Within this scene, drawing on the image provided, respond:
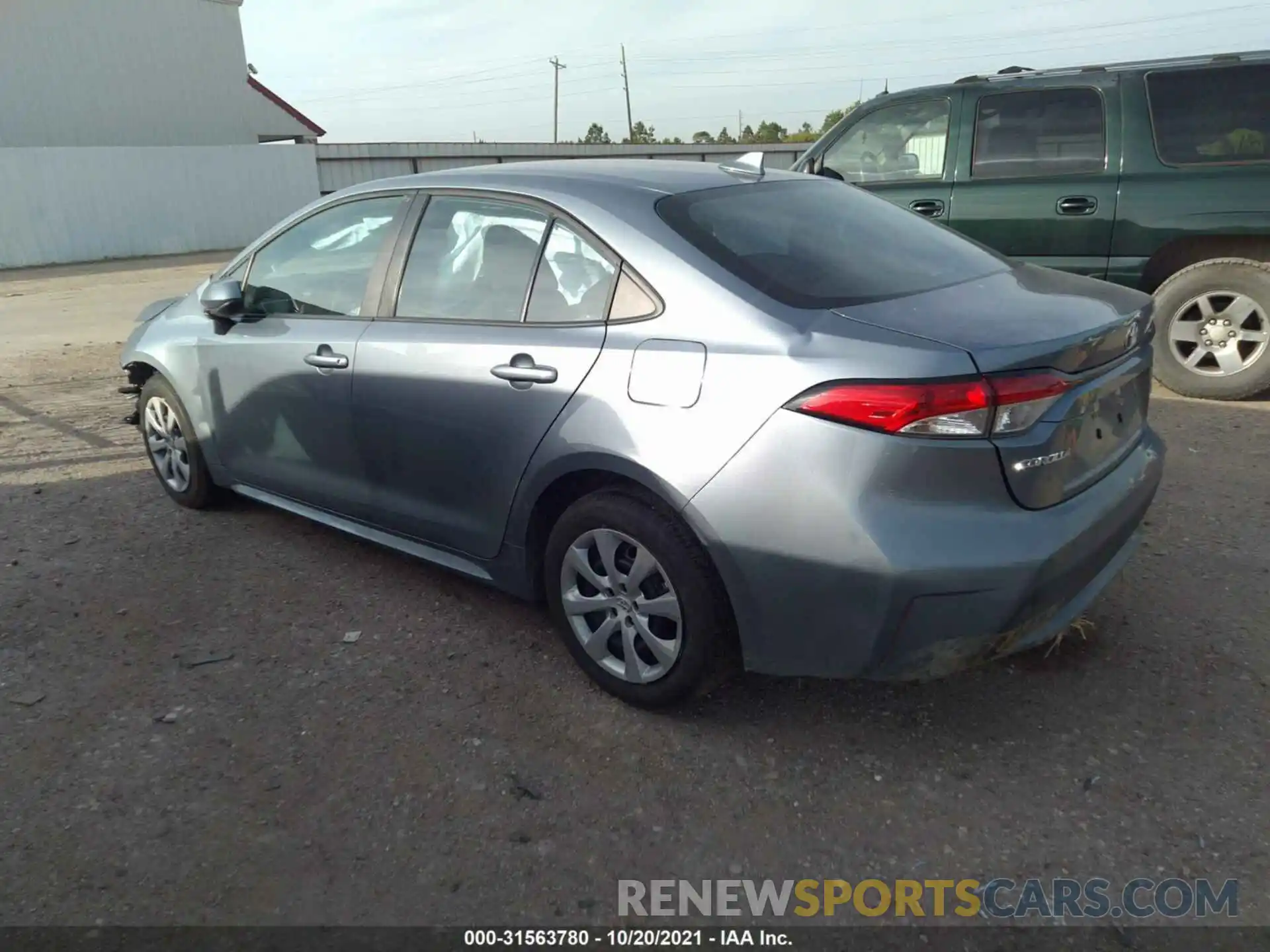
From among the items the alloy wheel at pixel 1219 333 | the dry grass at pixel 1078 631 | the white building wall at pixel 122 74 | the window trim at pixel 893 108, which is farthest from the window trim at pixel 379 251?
the white building wall at pixel 122 74

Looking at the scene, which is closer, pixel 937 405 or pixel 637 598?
pixel 937 405

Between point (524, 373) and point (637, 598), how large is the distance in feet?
2.60

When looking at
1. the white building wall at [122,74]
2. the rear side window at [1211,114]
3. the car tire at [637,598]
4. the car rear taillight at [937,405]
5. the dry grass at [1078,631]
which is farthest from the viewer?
the white building wall at [122,74]

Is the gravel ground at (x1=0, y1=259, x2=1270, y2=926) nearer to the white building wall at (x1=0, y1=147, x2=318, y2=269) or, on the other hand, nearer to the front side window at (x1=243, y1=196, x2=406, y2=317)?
the front side window at (x1=243, y1=196, x2=406, y2=317)

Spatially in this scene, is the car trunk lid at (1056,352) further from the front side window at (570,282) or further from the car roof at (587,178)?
the car roof at (587,178)

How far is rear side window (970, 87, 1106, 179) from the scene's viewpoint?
6.37 metres

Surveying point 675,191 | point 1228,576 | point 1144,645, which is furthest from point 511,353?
point 1228,576

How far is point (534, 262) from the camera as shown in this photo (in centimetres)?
329

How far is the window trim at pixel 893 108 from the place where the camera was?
6.87 m

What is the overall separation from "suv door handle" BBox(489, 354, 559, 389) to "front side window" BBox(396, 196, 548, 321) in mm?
184

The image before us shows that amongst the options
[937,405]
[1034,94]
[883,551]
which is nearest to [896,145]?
[1034,94]

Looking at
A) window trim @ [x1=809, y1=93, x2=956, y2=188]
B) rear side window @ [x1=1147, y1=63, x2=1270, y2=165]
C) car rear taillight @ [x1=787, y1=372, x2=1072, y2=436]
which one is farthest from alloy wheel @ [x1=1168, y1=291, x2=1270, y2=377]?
car rear taillight @ [x1=787, y1=372, x2=1072, y2=436]

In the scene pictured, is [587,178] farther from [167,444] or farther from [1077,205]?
[1077,205]

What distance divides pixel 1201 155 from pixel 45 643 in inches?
261
